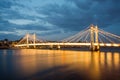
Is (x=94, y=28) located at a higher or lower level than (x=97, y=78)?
higher

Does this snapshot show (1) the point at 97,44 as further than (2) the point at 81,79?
Yes

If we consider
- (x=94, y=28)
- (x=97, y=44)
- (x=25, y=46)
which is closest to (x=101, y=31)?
(x=94, y=28)

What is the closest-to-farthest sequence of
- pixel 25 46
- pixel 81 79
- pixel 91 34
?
pixel 81 79 < pixel 91 34 < pixel 25 46

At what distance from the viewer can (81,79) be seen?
39.7ft

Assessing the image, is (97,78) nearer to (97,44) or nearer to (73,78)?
(73,78)

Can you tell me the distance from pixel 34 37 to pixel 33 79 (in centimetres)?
6396

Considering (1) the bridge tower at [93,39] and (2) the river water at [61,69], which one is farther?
(1) the bridge tower at [93,39]

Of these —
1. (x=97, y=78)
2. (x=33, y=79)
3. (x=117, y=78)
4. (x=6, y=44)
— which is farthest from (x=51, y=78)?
(x=6, y=44)

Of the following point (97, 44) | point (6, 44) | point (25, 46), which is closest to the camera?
point (97, 44)

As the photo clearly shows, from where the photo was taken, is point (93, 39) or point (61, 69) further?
point (93, 39)

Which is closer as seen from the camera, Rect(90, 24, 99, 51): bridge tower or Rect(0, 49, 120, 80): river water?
Rect(0, 49, 120, 80): river water

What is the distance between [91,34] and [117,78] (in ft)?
111

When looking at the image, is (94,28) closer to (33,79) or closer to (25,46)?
(25,46)

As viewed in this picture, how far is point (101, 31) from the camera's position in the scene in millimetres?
47406
